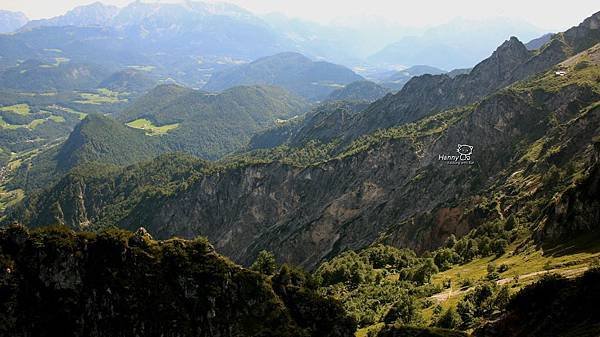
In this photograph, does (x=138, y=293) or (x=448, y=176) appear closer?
(x=138, y=293)

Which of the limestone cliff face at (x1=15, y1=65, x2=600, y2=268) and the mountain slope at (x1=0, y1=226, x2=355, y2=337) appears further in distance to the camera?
the limestone cliff face at (x1=15, y1=65, x2=600, y2=268)

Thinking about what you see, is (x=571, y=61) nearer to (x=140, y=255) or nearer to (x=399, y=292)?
(x=399, y=292)

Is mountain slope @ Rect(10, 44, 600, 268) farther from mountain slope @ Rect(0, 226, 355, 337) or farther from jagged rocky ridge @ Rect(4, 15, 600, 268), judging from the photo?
mountain slope @ Rect(0, 226, 355, 337)

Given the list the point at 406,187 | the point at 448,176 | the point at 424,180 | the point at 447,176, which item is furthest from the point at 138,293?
the point at 406,187

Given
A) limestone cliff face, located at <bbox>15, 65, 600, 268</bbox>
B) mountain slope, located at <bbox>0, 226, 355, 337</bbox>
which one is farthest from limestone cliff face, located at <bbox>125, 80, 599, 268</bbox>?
mountain slope, located at <bbox>0, 226, 355, 337</bbox>

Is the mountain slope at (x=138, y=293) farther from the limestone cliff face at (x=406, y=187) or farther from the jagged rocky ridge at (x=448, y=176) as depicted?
the limestone cliff face at (x=406, y=187)

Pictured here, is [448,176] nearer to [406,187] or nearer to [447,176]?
[447,176]

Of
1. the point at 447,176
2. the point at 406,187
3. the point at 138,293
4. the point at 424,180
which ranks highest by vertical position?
the point at 138,293

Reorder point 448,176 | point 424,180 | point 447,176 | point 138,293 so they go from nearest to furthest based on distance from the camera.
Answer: point 138,293 < point 448,176 < point 447,176 < point 424,180

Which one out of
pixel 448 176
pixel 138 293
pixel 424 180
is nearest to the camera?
pixel 138 293
